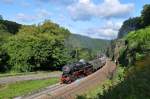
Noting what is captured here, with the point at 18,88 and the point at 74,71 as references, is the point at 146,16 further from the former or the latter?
the point at 18,88

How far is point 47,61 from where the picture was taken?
8088 centimetres

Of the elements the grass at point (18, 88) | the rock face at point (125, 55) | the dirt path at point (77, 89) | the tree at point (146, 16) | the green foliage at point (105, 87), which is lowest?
the grass at point (18, 88)

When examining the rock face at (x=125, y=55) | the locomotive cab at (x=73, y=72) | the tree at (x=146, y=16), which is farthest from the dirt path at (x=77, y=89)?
the tree at (x=146, y=16)

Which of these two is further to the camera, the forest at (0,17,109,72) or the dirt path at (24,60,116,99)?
the forest at (0,17,109,72)

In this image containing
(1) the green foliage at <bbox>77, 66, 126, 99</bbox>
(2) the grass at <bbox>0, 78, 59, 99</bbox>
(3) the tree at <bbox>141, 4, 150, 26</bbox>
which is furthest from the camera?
(3) the tree at <bbox>141, 4, 150, 26</bbox>

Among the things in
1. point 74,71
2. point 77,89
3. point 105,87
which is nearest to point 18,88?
→ point 74,71

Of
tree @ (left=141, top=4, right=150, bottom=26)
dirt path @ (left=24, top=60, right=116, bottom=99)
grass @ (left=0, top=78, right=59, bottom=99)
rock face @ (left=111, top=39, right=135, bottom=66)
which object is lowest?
grass @ (left=0, top=78, right=59, bottom=99)

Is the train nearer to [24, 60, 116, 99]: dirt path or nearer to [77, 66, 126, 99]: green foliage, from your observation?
[24, 60, 116, 99]: dirt path

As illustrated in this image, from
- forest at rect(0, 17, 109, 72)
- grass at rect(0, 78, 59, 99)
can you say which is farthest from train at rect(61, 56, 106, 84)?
forest at rect(0, 17, 109, 72)

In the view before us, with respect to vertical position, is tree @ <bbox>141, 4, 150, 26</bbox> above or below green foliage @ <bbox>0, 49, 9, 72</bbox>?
above

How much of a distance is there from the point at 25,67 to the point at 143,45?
177 feet

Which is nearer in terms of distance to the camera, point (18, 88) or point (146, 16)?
point (18, 88)

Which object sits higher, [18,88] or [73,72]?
[73,72]

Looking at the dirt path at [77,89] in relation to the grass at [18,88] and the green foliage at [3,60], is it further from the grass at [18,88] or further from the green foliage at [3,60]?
the green foliage at [3,60]
